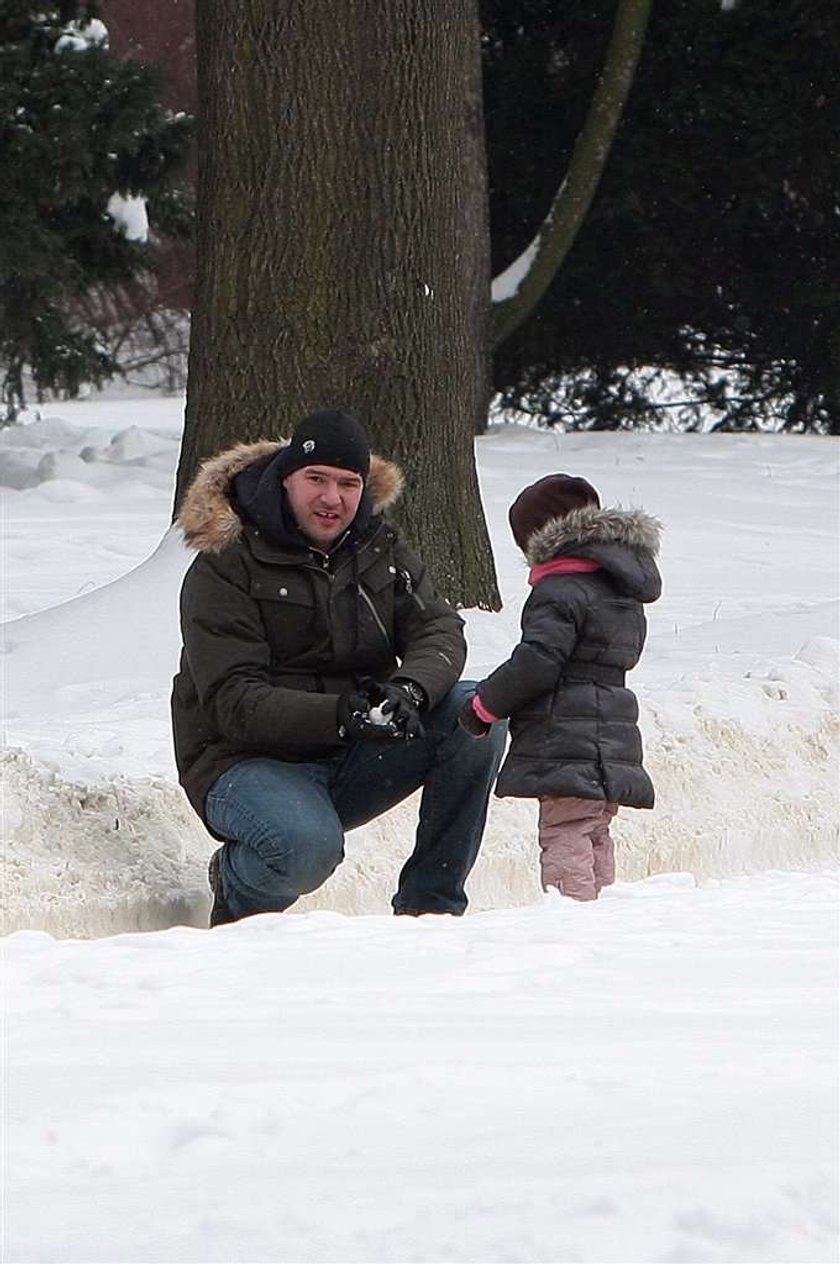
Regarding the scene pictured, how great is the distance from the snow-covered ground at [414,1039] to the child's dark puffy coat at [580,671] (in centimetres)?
57

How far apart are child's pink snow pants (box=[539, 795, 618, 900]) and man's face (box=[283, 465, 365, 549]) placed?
2.65 feet

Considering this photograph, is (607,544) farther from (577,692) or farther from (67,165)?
(67,165)

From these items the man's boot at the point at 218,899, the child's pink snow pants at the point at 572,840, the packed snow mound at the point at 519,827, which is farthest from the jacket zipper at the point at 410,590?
the packed snow mound at the point at 519,827

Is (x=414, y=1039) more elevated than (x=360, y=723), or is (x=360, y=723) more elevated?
(x=414, y=1039)

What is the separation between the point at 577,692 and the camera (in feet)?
15.6

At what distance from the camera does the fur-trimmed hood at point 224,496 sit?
4.65 metres

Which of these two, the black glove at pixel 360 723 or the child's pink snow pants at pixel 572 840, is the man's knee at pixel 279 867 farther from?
the child's pink snow pants at pixel 572 840

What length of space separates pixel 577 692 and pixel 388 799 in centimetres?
51

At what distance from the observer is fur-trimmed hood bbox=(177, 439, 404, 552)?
465 centimetres

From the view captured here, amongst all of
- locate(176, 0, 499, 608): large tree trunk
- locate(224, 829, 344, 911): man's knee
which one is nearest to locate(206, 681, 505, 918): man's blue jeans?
locate(224, 829, 344, 911): man's knee

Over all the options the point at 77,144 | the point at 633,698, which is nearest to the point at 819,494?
the point at 77,144

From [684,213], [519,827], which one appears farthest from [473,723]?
[684,213]

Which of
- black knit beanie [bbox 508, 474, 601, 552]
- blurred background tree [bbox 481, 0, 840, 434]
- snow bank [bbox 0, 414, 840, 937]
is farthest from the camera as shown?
blurred background tree [bbox 481, 0, 840, 434]

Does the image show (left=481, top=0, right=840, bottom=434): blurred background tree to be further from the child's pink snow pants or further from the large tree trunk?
the child's pink snow pants
